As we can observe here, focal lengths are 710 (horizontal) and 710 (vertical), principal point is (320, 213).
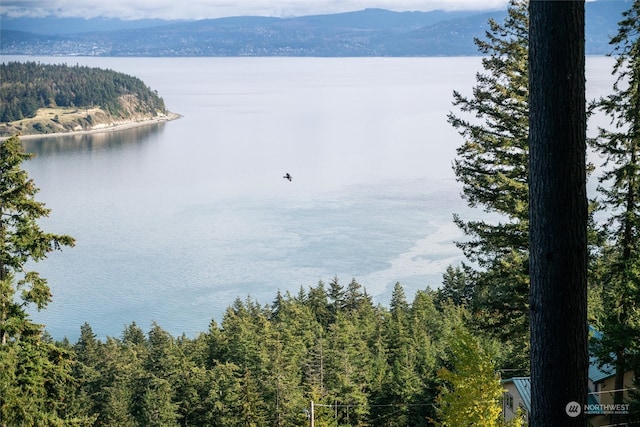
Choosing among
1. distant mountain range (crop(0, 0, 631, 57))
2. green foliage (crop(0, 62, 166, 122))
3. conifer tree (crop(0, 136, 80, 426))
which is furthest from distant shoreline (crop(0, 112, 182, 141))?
distant mountain range (crop(0, 0, 631, 57))

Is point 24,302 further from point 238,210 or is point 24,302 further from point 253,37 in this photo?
point 253,37

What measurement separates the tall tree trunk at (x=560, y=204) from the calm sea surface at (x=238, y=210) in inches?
1002

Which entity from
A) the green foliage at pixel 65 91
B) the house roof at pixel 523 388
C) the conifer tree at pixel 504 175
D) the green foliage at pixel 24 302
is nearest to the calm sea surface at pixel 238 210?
the green foliage at pixel 65 91

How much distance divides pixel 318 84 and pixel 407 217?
10075 cm

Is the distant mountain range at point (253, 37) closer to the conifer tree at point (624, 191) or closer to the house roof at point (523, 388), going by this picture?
the house roof at point (523, 388)

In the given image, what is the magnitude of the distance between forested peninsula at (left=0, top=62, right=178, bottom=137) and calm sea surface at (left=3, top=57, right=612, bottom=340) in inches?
226

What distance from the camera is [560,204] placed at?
183 cm

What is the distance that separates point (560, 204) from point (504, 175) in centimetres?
526

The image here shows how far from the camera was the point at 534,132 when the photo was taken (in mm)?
1854

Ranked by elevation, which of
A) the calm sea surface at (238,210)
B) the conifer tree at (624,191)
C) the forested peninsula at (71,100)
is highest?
the forested peninsula at (71,100)

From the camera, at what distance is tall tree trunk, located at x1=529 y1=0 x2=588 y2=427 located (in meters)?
1.81

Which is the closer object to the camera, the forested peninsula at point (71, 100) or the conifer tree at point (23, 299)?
the conifer tree at point (23, 299)

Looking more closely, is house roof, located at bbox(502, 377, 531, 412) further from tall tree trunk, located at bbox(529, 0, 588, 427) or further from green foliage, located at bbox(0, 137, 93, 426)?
tall tree trunk, located at bbox(529, 0, 588, 427)

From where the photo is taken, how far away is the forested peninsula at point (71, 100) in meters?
87.6
